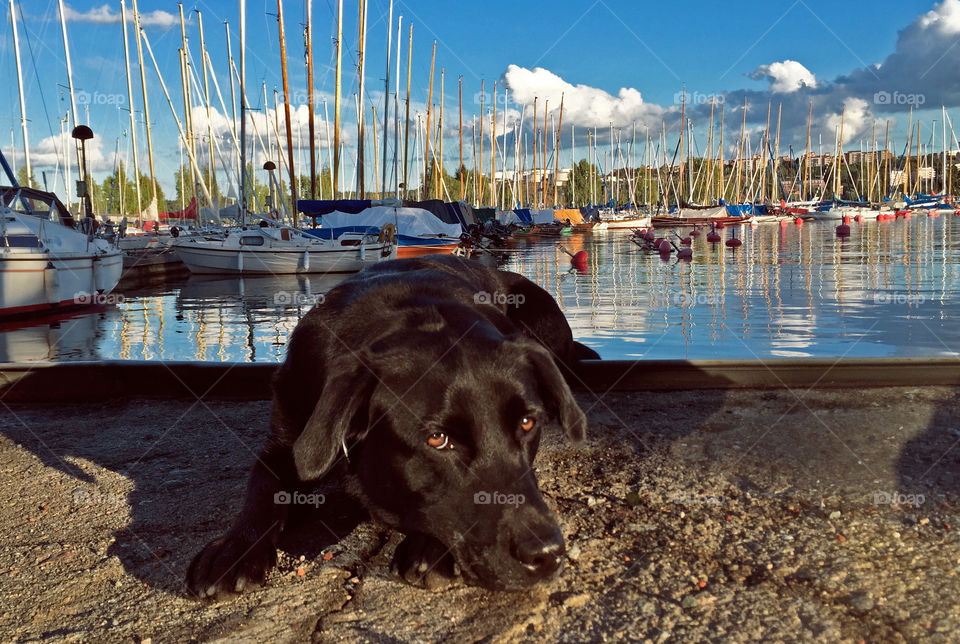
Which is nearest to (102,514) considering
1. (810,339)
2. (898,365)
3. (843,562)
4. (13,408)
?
(13,408)

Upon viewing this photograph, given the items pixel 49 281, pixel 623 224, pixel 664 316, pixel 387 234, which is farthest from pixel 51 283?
pixel 623 224

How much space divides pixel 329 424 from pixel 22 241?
15261 mm

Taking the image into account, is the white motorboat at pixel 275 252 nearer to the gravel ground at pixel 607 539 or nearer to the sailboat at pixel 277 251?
the sailboat at pixel 277 251

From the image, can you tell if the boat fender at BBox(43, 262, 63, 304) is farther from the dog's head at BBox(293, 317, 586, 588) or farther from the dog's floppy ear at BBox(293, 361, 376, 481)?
the dog's floppy ear at BBox(293, 361, 376, 481)

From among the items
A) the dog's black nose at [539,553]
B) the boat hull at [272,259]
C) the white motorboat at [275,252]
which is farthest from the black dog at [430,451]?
the white motorboat at [275,252]

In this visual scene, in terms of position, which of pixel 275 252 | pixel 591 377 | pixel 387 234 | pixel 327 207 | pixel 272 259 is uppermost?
pixel 327 207

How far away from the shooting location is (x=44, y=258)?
49.9 ft

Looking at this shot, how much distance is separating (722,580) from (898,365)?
10.0 ft

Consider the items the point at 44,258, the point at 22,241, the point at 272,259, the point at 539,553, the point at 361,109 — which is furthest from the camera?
the point at 361,109

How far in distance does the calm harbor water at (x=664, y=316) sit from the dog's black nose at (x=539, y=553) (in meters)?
5.58

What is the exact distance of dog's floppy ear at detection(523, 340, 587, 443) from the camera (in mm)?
2775

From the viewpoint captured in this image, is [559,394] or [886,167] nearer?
[559,394]

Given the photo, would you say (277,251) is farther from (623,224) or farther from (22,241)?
(623,224)

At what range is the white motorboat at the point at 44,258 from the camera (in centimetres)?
1470
